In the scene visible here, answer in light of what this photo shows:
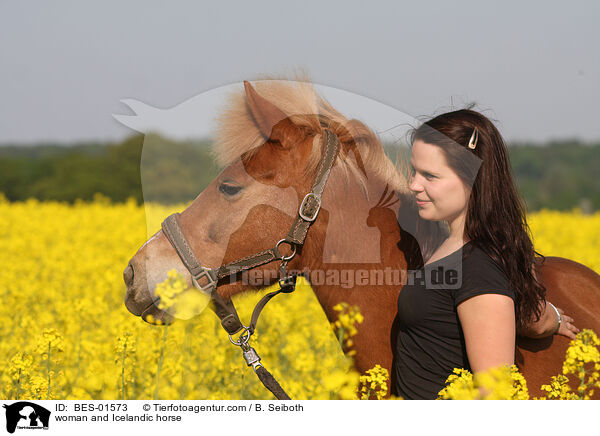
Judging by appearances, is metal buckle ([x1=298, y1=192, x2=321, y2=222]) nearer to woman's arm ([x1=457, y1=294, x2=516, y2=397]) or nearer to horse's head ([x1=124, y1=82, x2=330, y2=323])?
horse's head ([x1=124, y1=82, x2=330, y2=323])

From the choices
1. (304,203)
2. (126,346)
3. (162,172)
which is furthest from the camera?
(162,172)

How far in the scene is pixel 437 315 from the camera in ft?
7.57

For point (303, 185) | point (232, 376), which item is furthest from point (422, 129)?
point (232, 376)

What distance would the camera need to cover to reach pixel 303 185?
2.64 metres

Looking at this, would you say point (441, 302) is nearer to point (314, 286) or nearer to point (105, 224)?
point (314, 286)

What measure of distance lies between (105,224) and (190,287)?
44.8ft

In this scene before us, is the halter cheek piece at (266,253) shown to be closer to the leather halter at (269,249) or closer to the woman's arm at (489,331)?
the leather halter at (269,249)

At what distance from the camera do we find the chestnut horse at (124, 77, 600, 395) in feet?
8.65

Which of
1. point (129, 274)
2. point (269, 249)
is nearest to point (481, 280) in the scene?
point (269, 249)

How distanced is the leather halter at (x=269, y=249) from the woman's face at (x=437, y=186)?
17.7 inches

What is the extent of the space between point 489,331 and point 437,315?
10.8 inches

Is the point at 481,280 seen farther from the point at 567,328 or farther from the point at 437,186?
the point at 567,328
